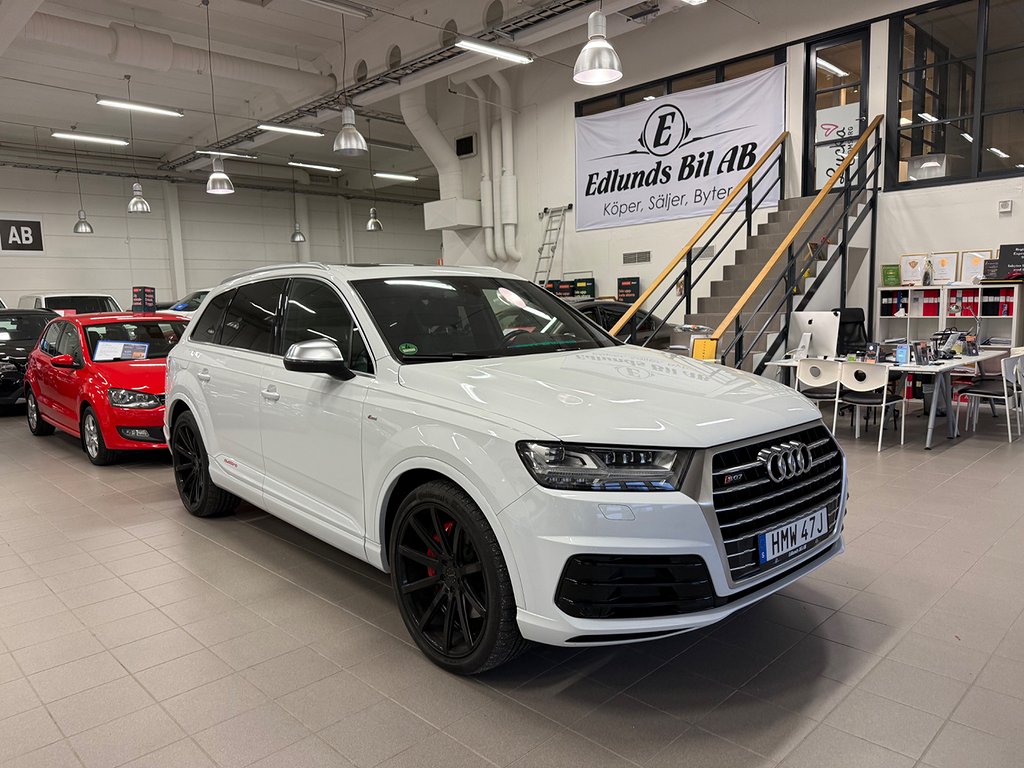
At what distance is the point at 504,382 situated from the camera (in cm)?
243

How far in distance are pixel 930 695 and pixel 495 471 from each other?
163 cm

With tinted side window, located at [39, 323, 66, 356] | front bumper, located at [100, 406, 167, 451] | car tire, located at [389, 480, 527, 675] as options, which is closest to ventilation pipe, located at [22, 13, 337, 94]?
tinted side window, located at [39, 323, 66, 356]

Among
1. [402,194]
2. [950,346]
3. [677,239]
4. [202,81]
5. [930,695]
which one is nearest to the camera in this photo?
[930,695]

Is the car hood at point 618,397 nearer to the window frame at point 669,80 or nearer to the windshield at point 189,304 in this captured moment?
the window frame at point 669,80

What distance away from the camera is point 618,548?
6.42ft

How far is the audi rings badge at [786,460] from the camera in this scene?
2209 millimetres

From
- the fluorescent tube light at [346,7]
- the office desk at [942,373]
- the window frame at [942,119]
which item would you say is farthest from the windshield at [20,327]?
the window frame at [942,119]

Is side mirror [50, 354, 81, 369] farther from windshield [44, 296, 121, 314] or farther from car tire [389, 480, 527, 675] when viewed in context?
windshield [44, 296, 121, 314]

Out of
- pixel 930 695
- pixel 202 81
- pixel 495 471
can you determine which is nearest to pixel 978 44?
pixel 930 695

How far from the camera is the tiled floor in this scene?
2.06 meters

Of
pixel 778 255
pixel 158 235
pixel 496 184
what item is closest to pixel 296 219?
pixel 158 235

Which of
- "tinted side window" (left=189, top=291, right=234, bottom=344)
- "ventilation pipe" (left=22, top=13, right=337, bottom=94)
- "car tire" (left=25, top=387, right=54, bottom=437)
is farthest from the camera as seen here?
"ventilation pipe" (left=22, top=13, right=337, bottom=94)

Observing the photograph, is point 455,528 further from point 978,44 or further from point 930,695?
point 978,44

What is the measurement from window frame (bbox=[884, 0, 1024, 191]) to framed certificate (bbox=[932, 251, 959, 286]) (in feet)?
2.91
